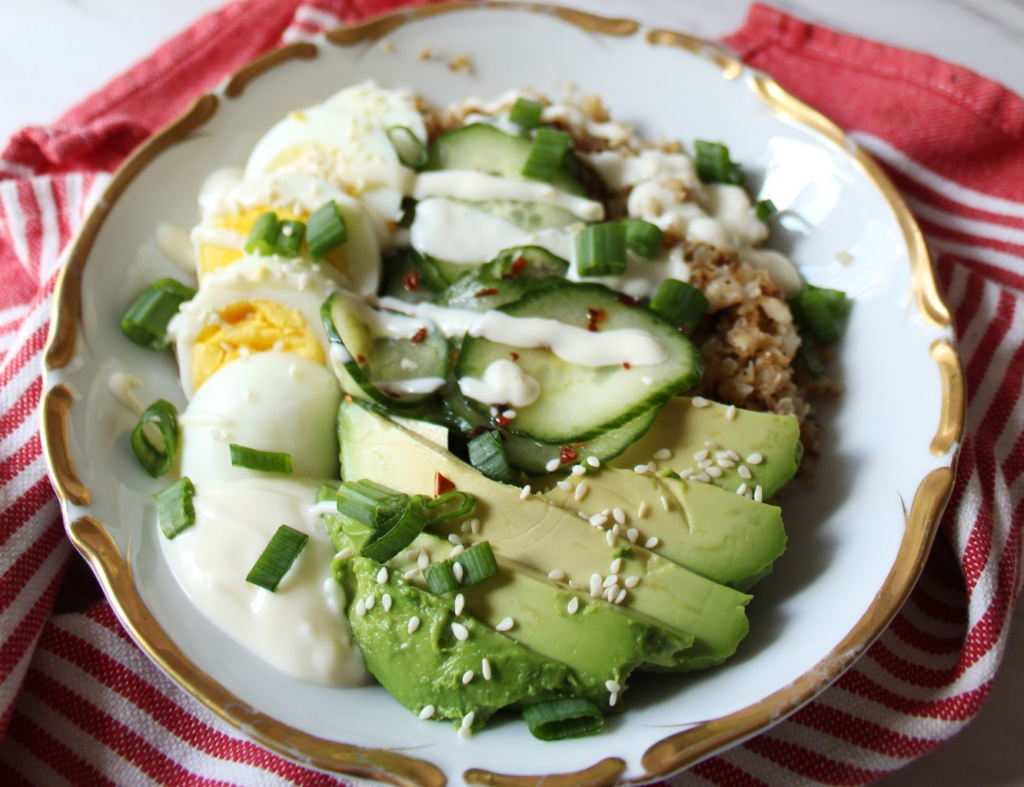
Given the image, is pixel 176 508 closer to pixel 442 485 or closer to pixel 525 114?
pixel 442 485

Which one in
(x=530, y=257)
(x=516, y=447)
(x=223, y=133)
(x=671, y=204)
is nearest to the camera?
(x=516, y=447)

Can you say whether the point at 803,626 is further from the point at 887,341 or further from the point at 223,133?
the point at 223,133

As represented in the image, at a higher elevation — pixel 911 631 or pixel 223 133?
pixel 223 133

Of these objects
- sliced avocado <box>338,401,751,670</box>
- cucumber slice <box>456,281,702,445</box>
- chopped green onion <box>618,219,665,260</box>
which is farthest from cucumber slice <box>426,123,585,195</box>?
sliced avocado <box>338,401,751,670</box>

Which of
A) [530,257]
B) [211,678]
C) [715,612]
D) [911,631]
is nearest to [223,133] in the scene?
[530,257]

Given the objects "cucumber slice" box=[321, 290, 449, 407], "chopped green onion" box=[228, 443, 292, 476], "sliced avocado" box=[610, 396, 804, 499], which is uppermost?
"sliced avocado" box=[610, 396, 804, 499]

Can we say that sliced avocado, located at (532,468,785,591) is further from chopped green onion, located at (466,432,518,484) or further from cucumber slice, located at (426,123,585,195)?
cucumber slice, located at (426,123,585,195)
